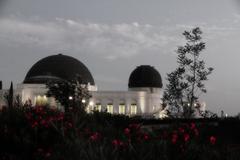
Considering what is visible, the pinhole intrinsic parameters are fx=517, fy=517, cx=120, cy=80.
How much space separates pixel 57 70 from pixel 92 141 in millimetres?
94462

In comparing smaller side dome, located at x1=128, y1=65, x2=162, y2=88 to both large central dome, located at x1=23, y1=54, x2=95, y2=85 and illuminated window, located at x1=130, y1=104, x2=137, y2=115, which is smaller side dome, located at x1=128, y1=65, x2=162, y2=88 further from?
large central dome, located at x1=23, y1=54, x2=95, y2=85

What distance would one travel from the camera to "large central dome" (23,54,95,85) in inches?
4003

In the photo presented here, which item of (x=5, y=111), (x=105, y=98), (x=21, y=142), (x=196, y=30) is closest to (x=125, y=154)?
(x=21, y=142)

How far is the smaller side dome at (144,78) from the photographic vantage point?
106062mm

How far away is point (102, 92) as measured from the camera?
100312mm

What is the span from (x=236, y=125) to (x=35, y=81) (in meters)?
76.8

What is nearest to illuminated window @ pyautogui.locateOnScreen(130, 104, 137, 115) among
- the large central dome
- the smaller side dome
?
the smaller side dome

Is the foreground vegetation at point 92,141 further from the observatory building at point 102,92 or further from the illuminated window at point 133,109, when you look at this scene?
the illuminated window at point 133,109

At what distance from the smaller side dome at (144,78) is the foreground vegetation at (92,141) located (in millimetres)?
90614

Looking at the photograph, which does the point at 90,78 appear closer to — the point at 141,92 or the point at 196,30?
the point at 141,92

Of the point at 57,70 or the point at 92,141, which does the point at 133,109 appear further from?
the point at 92,141

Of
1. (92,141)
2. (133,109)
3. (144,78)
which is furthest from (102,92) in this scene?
(92,141)

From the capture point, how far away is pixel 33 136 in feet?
40.3

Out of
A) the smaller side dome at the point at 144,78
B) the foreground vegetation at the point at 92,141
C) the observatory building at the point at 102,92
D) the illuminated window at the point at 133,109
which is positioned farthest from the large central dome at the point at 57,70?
the foreground vegetation at the point at 92,141
